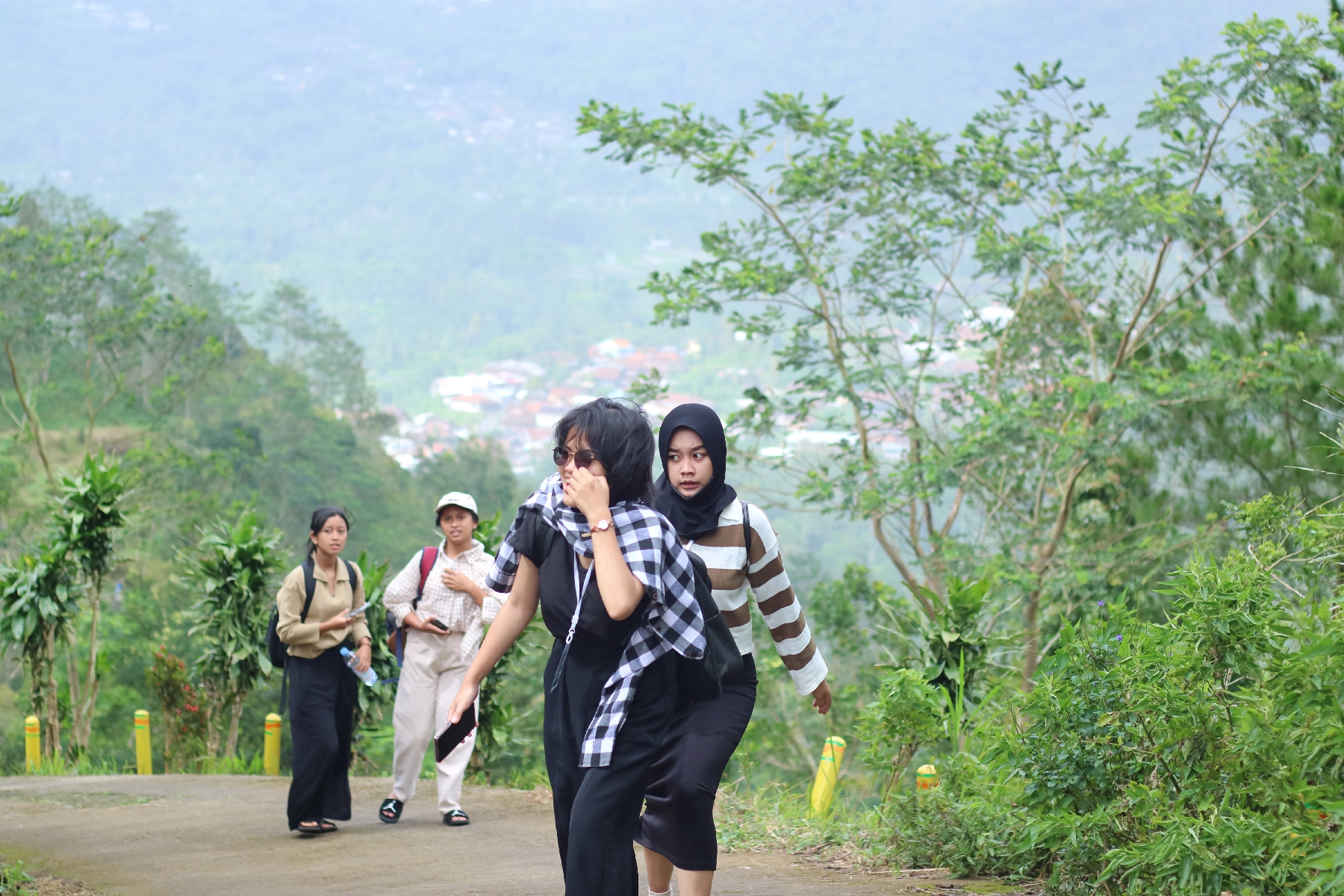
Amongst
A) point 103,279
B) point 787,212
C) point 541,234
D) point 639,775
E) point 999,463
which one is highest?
point 541,234

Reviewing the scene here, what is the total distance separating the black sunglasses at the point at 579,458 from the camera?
127 inches

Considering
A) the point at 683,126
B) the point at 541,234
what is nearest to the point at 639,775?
the point at 683,126

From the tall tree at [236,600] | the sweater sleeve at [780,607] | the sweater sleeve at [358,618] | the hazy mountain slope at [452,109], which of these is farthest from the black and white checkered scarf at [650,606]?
the hazy mountain slope at [452,109]

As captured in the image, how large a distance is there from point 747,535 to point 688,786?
31.0 inches

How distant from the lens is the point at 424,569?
6.33 meters

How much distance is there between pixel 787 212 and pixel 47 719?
8.59 meters

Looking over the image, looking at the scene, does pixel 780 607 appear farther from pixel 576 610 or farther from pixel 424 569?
pixel 424 569

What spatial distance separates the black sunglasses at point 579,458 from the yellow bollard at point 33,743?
7369 millimetres

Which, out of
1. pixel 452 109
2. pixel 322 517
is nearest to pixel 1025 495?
pixel 322 517

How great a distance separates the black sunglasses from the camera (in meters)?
3.22

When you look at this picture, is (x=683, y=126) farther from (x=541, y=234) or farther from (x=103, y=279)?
(x=541, y=234)

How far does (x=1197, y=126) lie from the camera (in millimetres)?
11352

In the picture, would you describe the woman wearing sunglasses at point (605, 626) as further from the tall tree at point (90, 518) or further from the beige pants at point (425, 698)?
the tall tree at point (90, 518)

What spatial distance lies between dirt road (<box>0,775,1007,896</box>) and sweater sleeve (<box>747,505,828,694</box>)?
1.01 meters
